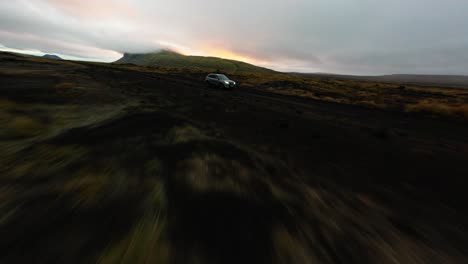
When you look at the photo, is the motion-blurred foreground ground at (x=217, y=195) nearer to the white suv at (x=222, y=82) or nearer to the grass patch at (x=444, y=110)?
the grass patch at (x=444, y=110)

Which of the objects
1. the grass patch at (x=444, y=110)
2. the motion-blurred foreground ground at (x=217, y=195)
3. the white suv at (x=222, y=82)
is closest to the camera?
the motion-blurred foreground ground at (x=217, y=195)

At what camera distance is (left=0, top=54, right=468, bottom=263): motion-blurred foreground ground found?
2400 mm

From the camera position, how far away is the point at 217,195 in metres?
3.56

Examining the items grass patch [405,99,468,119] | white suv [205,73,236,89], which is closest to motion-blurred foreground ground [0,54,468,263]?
grass patch [405,99,468,119]

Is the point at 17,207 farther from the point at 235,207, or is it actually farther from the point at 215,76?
the point at 215,76

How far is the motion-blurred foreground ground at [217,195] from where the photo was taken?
7.88 feet

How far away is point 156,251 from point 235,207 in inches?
55.4

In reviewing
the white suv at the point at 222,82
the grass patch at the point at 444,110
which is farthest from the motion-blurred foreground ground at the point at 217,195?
the white suv at the point at 222,82

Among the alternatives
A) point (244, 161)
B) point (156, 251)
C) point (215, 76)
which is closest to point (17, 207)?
point (156, 251)

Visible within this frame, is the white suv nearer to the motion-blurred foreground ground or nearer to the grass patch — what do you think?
the motion-blurred foreground ground

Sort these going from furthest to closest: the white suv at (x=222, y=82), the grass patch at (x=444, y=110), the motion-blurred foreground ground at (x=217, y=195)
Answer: the white suv at (x=222, y=82), the grass patch at (x=444, y=110), the motion-blurred foreground ground at (x=217, y=195)

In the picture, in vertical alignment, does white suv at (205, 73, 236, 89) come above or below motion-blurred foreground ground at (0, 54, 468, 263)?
above

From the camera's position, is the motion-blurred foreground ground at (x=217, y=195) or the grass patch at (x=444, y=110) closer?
the motion-blurred foreground ground at (x=217, y=195)

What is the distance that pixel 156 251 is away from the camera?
227 centimetres
